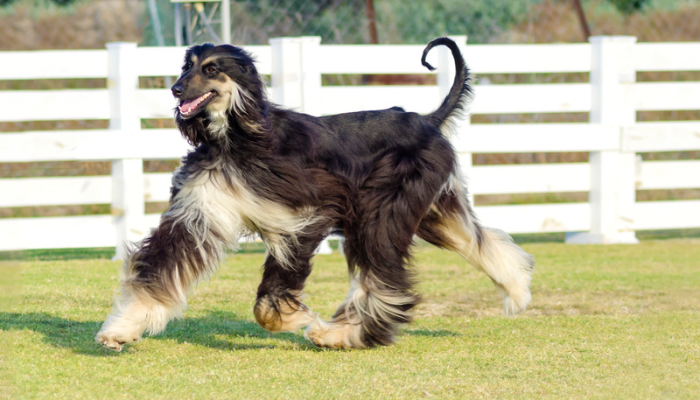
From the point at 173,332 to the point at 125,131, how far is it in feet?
9.38

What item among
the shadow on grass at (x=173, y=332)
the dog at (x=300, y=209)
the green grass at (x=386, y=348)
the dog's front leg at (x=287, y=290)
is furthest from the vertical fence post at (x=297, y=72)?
the dog's front leg at (x=287, y=290)

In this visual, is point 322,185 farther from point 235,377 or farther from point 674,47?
point 674,47

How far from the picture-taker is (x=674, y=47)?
26.0 feet

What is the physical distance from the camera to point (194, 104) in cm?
360

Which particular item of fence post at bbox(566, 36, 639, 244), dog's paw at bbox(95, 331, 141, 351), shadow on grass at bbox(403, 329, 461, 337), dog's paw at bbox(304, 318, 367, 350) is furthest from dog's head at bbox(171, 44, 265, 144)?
fence post at bbox(566, 36, 639, 244)

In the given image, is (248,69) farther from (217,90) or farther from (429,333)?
(429,333)

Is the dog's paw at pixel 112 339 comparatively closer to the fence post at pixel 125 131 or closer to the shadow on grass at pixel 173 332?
the shadow on grass at pixel 173 332

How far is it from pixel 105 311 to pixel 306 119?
1659 millimetres

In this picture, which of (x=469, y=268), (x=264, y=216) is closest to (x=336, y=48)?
(x=469, y=268)

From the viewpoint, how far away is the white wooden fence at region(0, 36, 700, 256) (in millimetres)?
6809

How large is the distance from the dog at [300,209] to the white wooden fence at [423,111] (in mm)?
2847

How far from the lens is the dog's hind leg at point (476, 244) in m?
4.34

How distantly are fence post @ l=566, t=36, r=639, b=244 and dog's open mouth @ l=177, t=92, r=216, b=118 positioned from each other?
492 centimetres

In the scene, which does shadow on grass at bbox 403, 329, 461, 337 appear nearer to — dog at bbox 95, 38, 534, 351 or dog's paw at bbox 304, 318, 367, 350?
dog at bbox 95, 38, 534, 351
